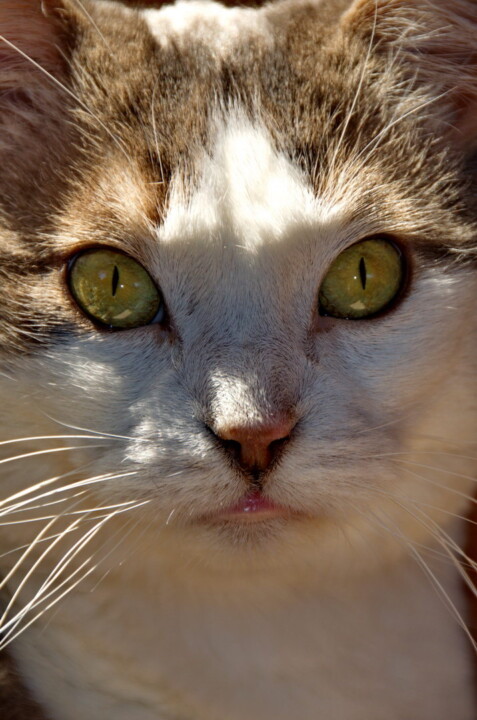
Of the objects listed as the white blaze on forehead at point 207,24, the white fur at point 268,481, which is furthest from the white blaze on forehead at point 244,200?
the white blaze on forehead at point 207,24

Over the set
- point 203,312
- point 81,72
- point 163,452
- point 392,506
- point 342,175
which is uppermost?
point 81,72

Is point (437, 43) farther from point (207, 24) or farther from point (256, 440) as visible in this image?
point (256, 440)

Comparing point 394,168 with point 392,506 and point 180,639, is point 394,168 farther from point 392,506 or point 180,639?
point 180,639

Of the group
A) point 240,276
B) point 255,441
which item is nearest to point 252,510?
point 255,441

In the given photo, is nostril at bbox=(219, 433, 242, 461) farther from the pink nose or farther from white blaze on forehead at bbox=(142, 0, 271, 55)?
white blaze on forehead at bbox=(142, 0, 271, 55)

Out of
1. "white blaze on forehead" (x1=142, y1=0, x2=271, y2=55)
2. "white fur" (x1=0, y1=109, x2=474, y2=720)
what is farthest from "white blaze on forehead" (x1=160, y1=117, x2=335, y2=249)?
"white blaze on forehead" (x1=142, y1=0, x2=271, y2=55)

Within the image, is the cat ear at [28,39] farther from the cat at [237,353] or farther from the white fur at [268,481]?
the white fur at [268,481]

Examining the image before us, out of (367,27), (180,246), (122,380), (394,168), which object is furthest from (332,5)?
(122,380)
